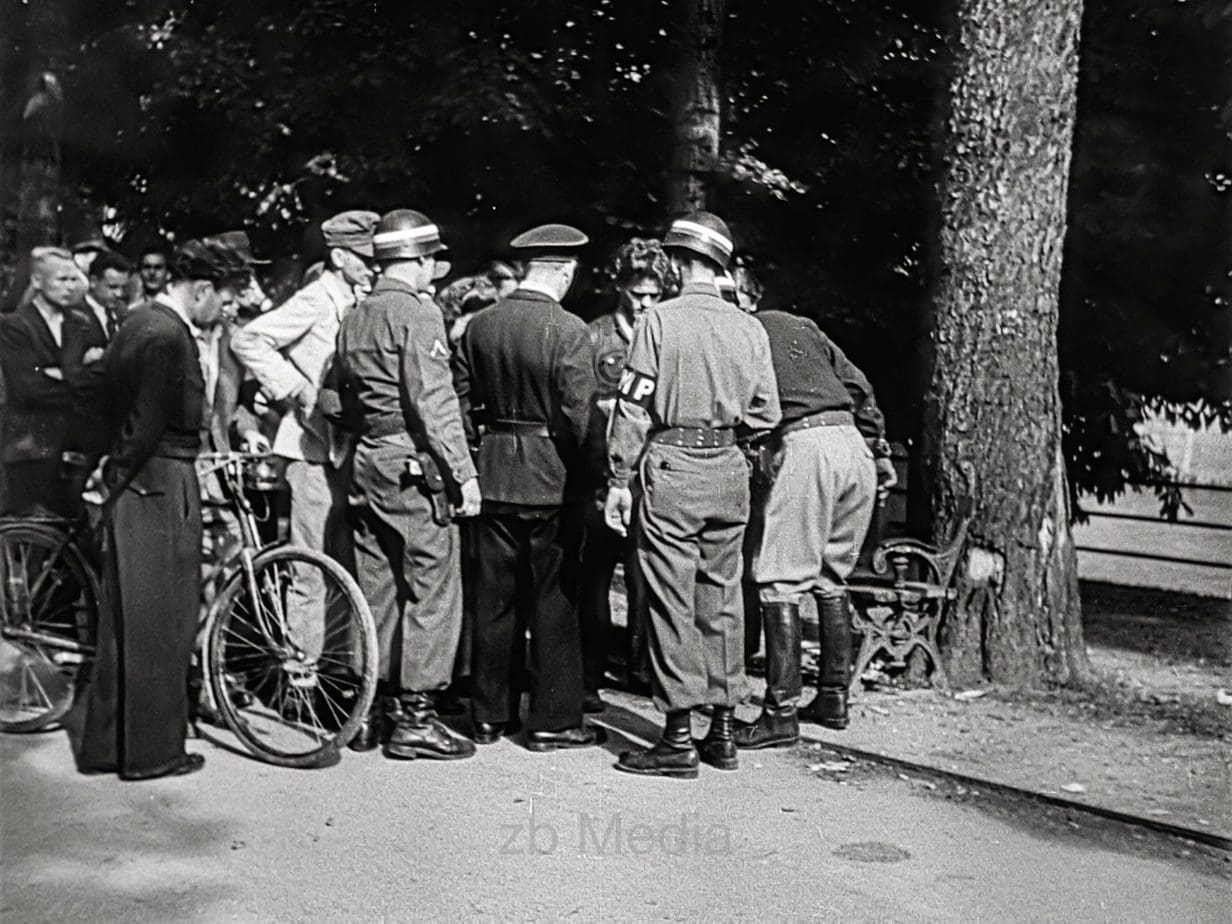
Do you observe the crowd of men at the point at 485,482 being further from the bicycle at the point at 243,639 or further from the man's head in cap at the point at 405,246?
the bicycle at the point at 243,639

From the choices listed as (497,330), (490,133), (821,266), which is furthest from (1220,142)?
(497,330)

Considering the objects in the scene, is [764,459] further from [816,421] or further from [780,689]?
[780,689]

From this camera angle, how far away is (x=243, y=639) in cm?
641

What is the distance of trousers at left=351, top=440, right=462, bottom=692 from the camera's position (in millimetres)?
6371

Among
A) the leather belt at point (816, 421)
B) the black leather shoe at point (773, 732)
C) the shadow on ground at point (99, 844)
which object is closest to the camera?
the shadow on ground at point (99, 844)

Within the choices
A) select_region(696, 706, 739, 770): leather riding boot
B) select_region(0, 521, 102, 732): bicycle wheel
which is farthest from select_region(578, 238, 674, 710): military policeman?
select_region(0, 521, 102, 732): bicycle wheel

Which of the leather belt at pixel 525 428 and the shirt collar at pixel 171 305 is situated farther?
the leather belt at pixel 525 428

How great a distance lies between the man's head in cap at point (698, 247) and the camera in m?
6.27

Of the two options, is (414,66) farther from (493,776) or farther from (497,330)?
(493,776)

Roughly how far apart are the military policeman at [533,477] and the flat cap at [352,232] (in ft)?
2.58

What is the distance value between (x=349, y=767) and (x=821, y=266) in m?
5.98

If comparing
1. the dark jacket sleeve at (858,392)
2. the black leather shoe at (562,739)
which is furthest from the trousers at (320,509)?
the dark jacket sleeve at (858,392)

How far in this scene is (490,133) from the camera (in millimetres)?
11023

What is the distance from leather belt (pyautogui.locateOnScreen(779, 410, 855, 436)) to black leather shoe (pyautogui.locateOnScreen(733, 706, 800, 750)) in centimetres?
122
